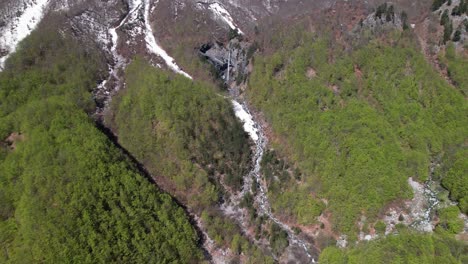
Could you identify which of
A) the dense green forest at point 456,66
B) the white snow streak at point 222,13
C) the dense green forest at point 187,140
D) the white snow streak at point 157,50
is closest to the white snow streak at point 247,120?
the dense green forest at point 187,140

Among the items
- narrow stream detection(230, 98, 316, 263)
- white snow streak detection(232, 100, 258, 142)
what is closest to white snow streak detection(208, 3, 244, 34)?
narrow stream detection(230, 98, 316, 263)

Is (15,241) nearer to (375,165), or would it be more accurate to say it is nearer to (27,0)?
(375,165)

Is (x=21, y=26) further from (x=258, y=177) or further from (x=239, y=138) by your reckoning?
(x=258, y=177)

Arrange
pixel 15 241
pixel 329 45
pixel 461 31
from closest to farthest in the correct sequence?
pixel 15 241 → pixel 461 31 → pixel 329 45

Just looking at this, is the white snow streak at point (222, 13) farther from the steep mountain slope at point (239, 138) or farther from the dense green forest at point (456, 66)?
the dense green forest at point (456, 66)

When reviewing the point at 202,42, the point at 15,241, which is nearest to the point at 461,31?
the point at 202,42

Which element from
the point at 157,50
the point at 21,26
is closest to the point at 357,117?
the point at 157,50
